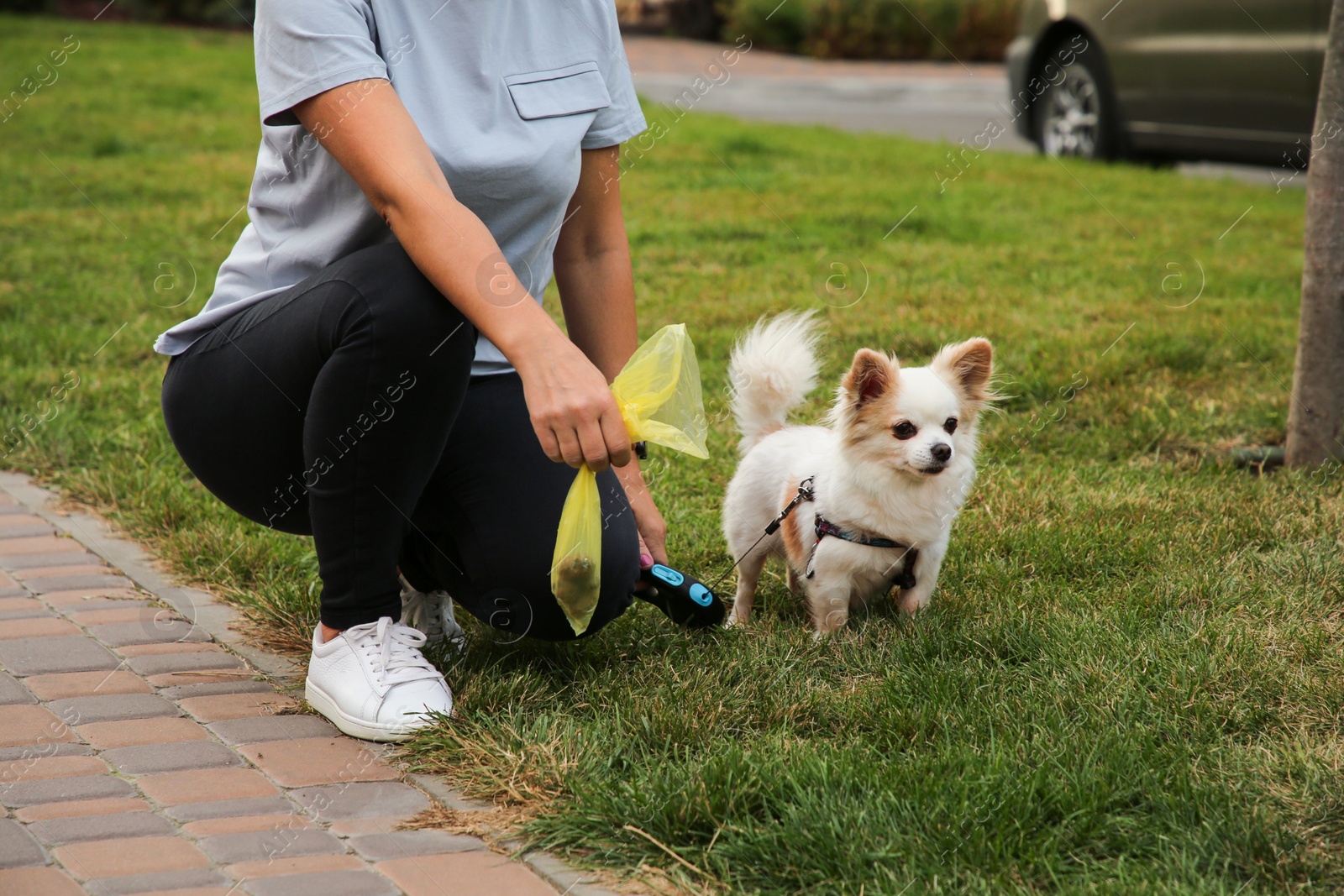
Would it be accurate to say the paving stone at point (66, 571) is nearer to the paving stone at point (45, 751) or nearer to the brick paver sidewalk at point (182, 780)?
the brick paver sidewalk at point (182, 780)

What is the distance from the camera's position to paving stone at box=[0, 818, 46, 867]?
179cm

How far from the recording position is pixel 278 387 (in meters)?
2.21

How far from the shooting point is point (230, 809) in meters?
1.96

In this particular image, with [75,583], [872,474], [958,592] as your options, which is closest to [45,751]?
[75,583]

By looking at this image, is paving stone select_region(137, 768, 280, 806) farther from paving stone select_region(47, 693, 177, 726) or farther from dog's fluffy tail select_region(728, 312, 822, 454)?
dog's fluffy tail select_region(728, 312, 822, 454)

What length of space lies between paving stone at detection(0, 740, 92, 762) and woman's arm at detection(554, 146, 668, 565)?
1.12 meters

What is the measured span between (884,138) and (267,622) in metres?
7.48

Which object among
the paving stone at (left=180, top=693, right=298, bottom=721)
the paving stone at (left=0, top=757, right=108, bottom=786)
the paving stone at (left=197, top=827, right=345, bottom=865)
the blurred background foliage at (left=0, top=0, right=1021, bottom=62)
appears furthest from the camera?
the blurred background foliage at (left=0, top=0, right=1021, bottom=62)

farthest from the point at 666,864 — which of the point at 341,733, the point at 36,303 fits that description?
the point at 36,303

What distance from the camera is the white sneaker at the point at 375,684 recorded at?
2.19 m

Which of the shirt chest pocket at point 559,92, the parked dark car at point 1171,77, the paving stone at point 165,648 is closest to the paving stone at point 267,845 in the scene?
the paving stone at point 165,648

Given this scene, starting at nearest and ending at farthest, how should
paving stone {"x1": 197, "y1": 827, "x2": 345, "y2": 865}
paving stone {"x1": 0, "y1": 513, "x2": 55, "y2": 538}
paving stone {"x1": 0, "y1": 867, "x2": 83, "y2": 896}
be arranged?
paving stone {"x1": 0, "y1": 867, "x2": 83, "y2": 896}
paving stone {"x1": 197, "y1": 827, "x2": 345, "y2": 865}
paving stone {"x1": 0, "y1": 513, "x2": 55, "y2": 538}

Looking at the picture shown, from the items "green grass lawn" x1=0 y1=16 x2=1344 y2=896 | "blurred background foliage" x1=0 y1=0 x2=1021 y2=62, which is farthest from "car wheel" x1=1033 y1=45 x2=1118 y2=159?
"blurred background foliage" x1=0 y1=0 x2=1021 y2=62

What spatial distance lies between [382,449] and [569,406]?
0.44 meters
